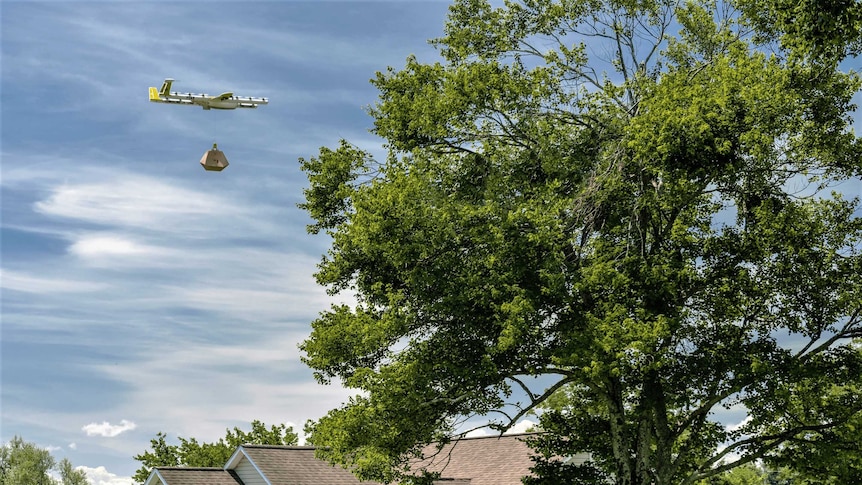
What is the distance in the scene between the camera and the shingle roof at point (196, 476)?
102ft

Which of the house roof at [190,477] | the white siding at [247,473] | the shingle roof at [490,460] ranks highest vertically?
the shingle roof at [490,460]

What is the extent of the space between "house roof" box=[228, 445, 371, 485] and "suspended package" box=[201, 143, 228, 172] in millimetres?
17229

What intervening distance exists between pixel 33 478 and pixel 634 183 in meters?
55.3

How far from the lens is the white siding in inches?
1267

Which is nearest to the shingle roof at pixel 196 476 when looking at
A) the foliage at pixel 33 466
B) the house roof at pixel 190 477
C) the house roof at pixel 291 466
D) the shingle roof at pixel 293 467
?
the house roof at pixel 190 477

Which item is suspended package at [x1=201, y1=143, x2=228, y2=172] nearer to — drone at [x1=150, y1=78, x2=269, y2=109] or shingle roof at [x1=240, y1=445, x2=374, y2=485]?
drone at [x1=150, y1=78, x2=269, y2=109]

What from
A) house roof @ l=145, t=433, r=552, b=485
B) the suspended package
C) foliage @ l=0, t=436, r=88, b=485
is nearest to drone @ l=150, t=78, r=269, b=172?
the suspended package

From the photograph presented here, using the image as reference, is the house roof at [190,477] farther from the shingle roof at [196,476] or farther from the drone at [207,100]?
the drone at [207,100]

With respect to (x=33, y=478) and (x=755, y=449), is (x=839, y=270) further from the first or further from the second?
(x=33, y=478)

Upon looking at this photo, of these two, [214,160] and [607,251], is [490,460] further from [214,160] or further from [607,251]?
[214,160]

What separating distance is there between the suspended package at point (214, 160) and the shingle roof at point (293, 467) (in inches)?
678

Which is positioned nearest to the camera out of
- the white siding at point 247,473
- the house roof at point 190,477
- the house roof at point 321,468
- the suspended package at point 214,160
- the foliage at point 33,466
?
the suspended package at point 214,160

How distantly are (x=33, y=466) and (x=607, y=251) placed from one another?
2175 inches

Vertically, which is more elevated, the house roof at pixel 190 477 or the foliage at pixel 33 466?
the foliage at pixel 33 466
